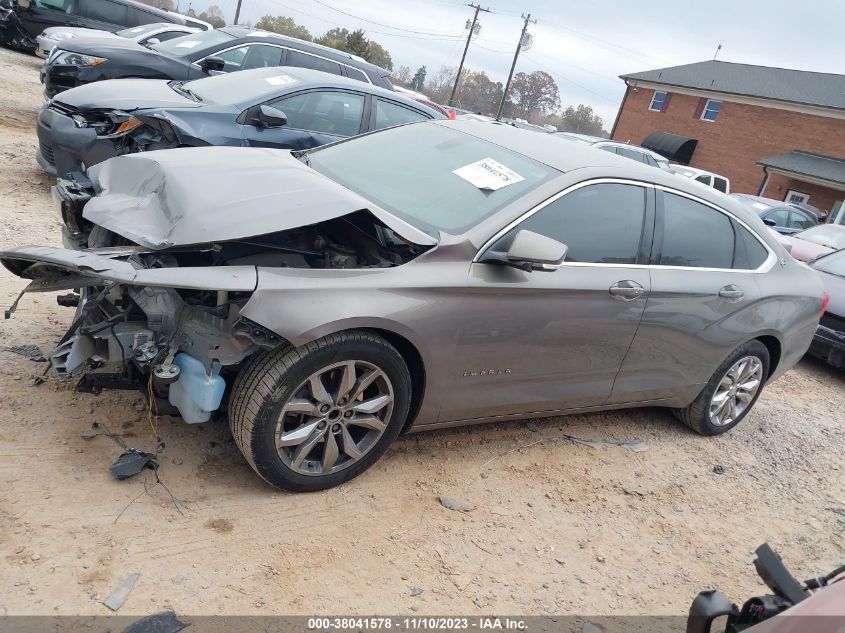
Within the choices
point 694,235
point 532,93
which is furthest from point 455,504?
point 532,93

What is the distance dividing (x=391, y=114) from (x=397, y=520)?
16.1ft

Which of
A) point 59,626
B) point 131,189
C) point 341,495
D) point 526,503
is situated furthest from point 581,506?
point 131,189

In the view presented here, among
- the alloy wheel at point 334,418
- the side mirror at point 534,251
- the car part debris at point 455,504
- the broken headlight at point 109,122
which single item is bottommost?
the car part debris at point 455,504

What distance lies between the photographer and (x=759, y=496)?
4.32m

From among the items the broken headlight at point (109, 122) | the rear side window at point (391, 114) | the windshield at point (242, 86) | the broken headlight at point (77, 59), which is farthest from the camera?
the broken headlight at point (77, 59)

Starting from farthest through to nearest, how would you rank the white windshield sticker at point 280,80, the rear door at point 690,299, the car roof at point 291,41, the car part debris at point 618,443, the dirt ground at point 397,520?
the car roof at point 291,41 < the white windshield sticker at point 280,80 < the car part debris at point 618,443 < the rear door at point 690,299 < the dirt ground at point 397,520

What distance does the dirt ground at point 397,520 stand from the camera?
101 inches

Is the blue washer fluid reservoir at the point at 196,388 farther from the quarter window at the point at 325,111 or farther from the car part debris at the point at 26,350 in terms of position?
the quarter window at the point at 325,111

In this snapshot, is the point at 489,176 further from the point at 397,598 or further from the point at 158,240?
the point at 397,598

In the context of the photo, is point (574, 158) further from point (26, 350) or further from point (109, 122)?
point (109, 122)

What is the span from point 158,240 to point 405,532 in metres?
1.70

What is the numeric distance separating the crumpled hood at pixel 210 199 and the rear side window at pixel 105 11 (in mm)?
15148

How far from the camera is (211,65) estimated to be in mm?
8188

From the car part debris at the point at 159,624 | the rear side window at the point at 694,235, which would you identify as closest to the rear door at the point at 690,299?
the rear side window at the point at 694,235
